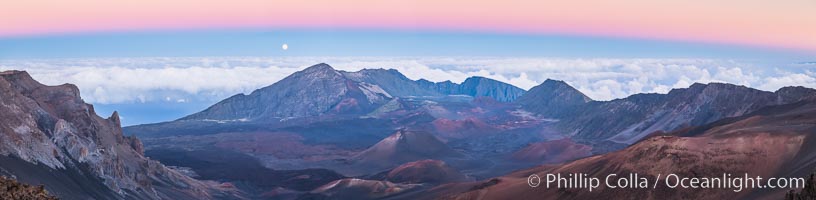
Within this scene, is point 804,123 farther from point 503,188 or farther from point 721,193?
point 503,188

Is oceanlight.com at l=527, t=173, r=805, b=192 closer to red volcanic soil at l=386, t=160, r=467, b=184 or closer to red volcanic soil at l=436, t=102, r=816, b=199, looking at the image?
red volcanic soil at l=436, t=102, r=816, b=199

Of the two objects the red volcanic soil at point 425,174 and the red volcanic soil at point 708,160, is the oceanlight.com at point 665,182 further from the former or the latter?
the red volcanic soil at point 425,174

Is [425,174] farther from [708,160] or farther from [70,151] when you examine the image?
[708,160]

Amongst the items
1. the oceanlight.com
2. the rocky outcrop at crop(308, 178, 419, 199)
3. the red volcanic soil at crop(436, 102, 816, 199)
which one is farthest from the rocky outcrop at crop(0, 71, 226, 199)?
the oceanlight.com

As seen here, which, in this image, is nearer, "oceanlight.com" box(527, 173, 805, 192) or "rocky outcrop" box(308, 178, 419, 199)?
"oceanlight.com" box(527, 173, 805, 192)

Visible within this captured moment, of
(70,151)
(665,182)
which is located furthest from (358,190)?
(665,182)

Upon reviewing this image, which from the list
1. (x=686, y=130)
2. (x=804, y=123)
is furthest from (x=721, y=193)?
(x=686, y=130)
